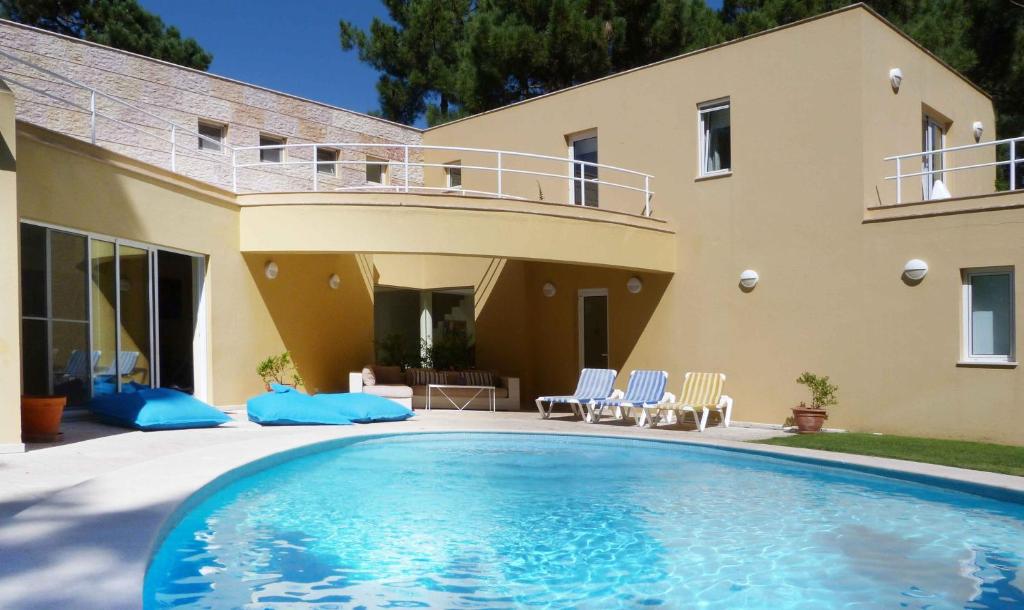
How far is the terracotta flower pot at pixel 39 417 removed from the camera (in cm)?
923

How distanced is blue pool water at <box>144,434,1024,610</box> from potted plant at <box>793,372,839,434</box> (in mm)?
2945

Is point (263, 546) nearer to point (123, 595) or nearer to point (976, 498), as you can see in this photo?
point (123, 595)

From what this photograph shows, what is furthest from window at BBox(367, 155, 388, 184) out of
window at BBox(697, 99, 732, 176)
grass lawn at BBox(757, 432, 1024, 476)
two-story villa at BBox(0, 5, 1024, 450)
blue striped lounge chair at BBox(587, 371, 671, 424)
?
grass lawn at BBox(757, 432, 1024, 476)

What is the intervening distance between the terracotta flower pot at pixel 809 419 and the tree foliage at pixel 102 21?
891 inches

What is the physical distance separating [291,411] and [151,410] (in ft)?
6.82

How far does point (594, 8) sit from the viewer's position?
22.5 metres

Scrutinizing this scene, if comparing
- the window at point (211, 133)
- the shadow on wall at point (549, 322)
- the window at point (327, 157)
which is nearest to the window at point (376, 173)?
the window at point (327, 157)

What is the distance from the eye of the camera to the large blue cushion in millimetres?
10719

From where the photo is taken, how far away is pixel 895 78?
45.3 feet

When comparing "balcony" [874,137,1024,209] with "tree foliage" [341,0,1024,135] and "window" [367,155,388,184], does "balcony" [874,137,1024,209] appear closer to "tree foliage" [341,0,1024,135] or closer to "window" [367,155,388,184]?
"tree foliage" [341,0,1024,135]

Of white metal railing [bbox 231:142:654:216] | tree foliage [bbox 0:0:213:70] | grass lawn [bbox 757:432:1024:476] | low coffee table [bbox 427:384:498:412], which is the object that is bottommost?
grass lawn [bbox 757:432:1024:476]

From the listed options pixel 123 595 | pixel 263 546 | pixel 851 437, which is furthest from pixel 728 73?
pixel 123 595

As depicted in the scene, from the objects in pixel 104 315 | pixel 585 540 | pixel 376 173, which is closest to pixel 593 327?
pixel 376 173

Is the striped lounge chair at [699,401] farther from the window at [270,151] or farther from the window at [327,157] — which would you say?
the window at [270,151]
